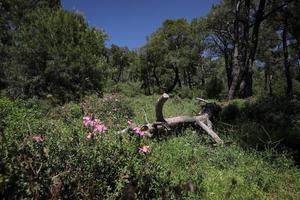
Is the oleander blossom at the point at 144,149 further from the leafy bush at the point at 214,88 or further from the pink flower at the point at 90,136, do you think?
the leafy bush at the point at 214,88

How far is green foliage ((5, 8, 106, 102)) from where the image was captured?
16.0 meters

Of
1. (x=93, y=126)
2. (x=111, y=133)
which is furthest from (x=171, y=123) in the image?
(x=93, y=126)

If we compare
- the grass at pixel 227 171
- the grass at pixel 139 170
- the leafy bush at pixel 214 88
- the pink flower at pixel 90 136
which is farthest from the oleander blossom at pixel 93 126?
the leafy bush at pixel 214 88

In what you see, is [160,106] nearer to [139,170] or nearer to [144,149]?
[139,170]

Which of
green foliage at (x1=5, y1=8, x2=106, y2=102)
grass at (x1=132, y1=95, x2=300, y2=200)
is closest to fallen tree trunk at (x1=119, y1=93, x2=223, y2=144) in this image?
grass at (x1=132, y1=95, x2=300, y2=200)

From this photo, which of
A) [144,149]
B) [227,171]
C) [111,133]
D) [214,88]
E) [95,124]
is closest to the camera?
[144,149]

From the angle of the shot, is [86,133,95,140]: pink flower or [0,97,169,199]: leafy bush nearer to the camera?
[0,97,169,199]: leafy bush

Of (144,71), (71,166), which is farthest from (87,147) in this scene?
(144,71)

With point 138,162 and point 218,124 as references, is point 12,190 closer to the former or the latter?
point 138,162

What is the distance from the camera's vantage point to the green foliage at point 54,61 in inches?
631

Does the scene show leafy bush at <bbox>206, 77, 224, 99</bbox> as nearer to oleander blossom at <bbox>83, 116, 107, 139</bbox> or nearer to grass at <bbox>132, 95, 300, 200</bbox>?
grass at <bbox>132, 95, 300, 200</bbox>

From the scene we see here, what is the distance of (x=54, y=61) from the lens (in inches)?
623

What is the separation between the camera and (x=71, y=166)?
3979 millimetres

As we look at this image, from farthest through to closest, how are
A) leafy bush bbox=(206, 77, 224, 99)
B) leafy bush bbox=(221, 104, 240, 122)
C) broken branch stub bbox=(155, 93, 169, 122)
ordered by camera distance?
leafy bush bbox=(206, 77, 224, 99), leafy bush bbox=(221, 104, 240, 122), broken branch stub bbox=(155, 93, 169, 122)
